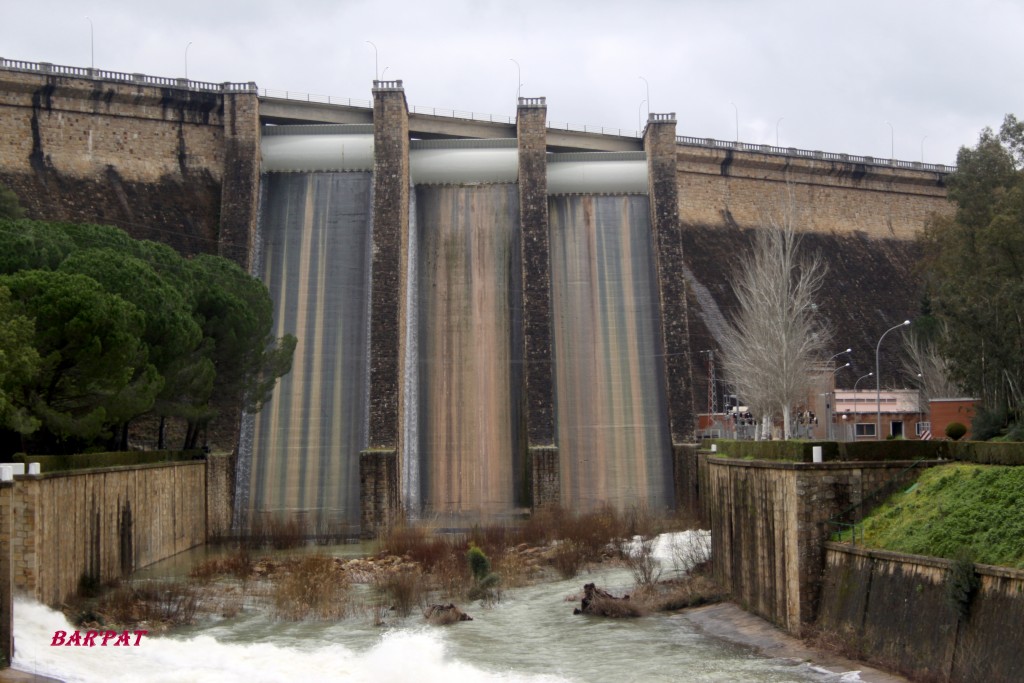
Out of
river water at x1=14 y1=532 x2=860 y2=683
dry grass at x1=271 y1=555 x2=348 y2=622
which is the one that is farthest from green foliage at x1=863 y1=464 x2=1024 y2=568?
dry grass at x1=271 y1=555 x2=348 y2=622

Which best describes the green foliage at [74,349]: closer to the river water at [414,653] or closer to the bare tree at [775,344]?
the river water at [414,653]

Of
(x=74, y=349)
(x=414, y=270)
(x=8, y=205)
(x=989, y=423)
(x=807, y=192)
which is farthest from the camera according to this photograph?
(x=807, y=192)

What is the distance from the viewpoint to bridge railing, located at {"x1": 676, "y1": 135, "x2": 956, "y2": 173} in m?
59.2

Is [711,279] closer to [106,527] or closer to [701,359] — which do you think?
[701,359]

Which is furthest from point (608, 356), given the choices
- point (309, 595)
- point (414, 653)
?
point (414, 653)

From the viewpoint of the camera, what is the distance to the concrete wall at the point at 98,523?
20.5 metres

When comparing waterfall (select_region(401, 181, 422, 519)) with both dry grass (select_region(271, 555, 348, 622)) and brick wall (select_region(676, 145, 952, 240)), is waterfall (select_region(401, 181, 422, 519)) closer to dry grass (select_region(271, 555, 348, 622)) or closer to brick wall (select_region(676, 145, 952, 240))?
dry grass (select_region(271, 555, 348, 622))

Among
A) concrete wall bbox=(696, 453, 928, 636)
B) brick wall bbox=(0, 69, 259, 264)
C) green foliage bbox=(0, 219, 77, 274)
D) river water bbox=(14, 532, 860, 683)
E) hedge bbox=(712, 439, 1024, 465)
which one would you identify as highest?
brick wall bbox=(0, 69, 259, 264)

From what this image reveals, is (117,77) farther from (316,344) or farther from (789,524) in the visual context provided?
(789,524)

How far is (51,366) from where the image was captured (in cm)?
2441

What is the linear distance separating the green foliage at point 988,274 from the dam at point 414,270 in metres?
10.1

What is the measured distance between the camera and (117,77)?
4681 cm

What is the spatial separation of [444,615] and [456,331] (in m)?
20.9

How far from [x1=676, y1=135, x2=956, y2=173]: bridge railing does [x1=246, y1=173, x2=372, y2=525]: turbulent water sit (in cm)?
1987
